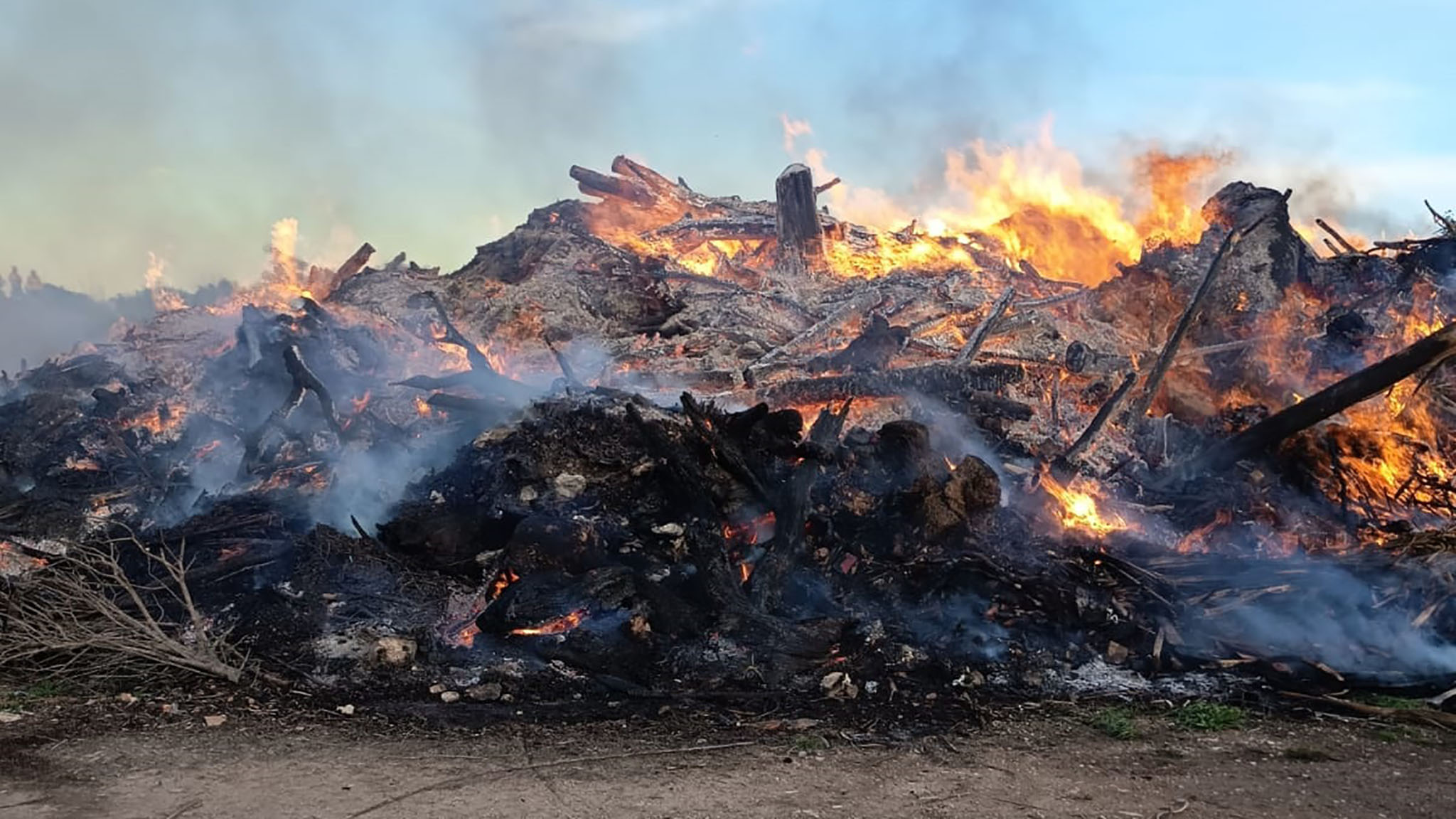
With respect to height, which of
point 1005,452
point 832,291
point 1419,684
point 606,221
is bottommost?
point 1419,684

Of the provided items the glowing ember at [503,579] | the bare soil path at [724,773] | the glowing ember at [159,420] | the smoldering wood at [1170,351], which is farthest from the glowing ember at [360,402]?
the smoldering wood at [1170,351]

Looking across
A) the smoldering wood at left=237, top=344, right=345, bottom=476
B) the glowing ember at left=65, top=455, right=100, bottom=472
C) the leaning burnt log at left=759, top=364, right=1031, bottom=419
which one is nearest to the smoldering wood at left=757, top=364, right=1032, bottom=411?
the leaning burnt log at left=759, top=364, right=1031, bottom=419

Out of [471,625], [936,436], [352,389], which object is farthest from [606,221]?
[471,625]

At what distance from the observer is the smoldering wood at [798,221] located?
16984 millimetres

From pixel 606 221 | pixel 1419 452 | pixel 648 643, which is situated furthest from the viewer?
pixel 606 221

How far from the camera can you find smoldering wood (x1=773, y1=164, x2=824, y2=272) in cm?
1698

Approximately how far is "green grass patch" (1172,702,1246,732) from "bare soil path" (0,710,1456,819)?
11 cm

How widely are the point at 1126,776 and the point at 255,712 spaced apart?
572 cm

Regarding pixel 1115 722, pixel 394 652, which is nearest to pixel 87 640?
pixel 394 652

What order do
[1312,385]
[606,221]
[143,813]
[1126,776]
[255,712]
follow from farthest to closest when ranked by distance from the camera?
[606,221]
[1312,385]
[255,712]
[1126,776]
[143,813]

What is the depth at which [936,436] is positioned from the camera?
1052 cm

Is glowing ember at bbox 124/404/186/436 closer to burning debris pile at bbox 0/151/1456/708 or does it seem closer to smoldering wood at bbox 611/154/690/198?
burning debris pile at bbox 0/151/1456/708

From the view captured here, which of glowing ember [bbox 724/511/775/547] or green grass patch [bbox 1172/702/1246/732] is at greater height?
glowing ember [bbox 724/511/775/547]

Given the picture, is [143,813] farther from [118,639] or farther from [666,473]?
[666,473]
